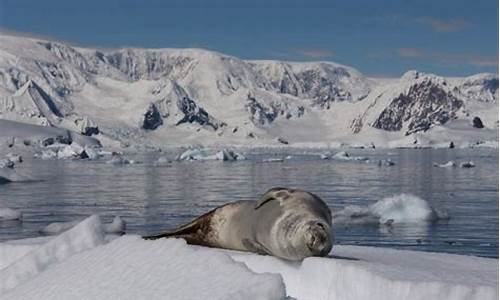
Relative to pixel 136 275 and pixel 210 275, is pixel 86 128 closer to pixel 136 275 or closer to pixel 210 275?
pixel 136 275

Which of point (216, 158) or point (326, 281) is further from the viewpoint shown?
point (216, 158)

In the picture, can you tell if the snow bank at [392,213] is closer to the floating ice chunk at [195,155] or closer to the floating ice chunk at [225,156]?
the floating ice chunk at [225,156]

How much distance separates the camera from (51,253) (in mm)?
5832

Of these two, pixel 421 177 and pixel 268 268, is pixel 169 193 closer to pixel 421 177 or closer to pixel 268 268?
pixel 421 177

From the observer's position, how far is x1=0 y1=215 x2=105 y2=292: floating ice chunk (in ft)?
18.3

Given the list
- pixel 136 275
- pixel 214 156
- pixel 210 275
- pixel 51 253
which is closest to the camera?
pixel 210 275

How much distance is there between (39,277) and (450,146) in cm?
12769

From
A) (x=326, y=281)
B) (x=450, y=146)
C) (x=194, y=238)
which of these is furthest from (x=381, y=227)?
(x=450, y=146)

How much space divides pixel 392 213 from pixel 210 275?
46.1ft

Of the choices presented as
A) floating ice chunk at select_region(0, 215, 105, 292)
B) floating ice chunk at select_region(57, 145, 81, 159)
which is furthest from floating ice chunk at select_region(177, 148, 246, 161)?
floating ice chunk at select_region(0, 215, 105, 292)

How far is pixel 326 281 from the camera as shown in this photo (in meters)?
5.05

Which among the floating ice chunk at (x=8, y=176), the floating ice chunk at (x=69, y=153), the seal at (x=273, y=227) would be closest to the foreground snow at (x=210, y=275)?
the seal at (x=273, y=227)

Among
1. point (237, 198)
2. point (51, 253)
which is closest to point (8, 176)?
point (237, 198)

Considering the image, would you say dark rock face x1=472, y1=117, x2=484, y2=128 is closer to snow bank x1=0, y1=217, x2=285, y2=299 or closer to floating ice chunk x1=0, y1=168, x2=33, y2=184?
floating ice chunk x1=0, y1=168, x2=33, y2=184
